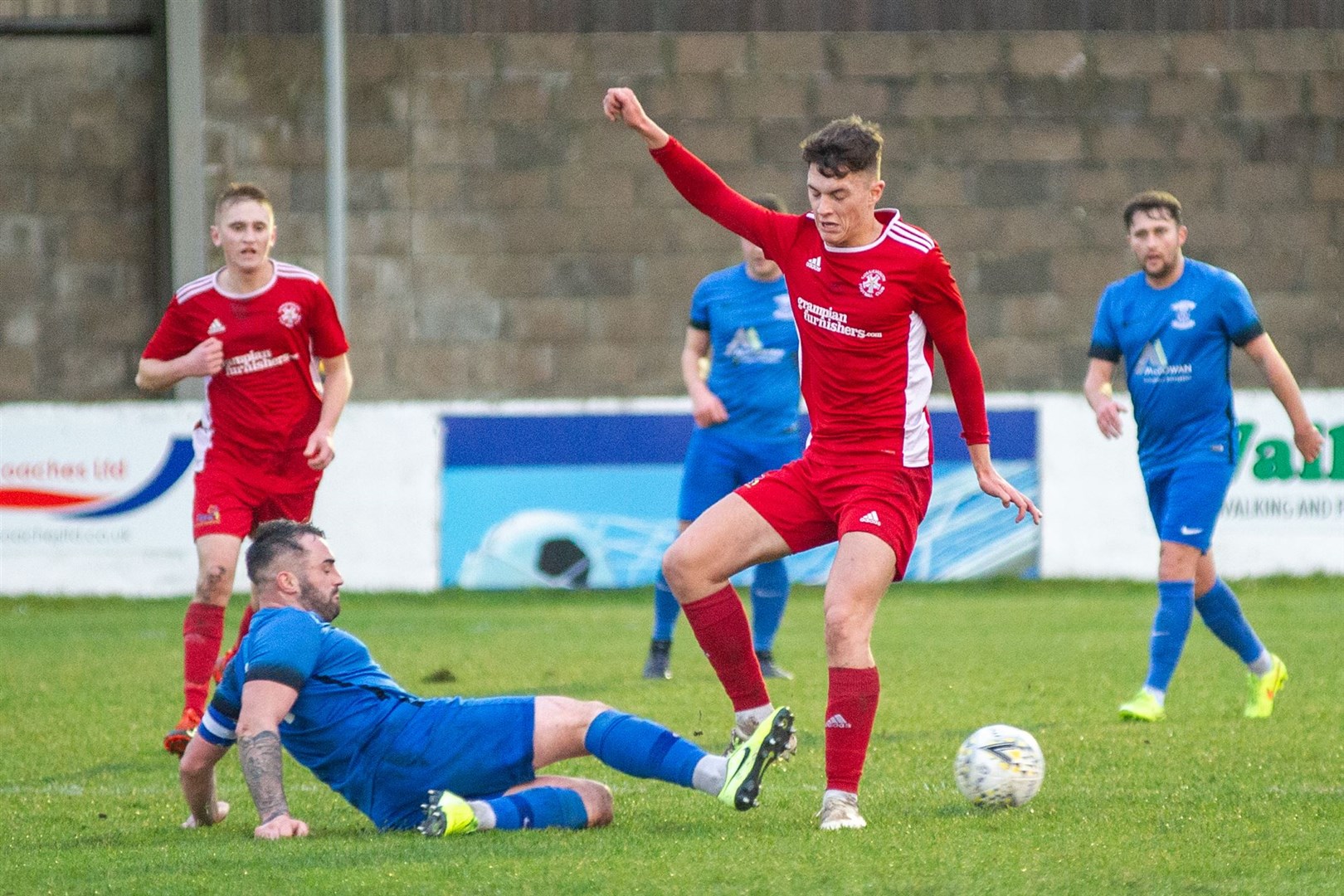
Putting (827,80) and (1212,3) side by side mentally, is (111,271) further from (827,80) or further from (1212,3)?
(1212,3)

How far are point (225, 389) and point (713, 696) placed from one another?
248cm

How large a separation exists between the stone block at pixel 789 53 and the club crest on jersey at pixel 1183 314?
34.8ft

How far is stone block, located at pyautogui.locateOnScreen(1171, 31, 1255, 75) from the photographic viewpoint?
17562 millimetres

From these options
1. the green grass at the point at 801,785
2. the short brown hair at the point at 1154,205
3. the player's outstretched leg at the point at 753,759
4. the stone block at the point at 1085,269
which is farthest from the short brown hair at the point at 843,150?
the stone block at the point at 1085,269

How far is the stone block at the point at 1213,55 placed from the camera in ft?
57.6

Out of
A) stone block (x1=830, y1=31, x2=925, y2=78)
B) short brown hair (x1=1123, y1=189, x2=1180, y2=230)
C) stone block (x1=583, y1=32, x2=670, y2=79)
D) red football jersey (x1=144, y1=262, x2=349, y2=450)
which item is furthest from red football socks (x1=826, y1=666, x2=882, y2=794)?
stone block (x1=830, y1=31, x2=925, y2=78)

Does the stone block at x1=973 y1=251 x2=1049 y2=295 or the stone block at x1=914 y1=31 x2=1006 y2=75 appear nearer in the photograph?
the stone block at x1=914 y1=31 x2=1006 y2=75

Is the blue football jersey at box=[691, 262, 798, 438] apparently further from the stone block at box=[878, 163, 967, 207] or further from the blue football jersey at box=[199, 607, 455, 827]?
the stone block at box=[878, 163, 967, 207]

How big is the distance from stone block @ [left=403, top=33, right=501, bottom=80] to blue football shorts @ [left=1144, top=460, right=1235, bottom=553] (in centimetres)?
1134

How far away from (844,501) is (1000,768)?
866 millimetres

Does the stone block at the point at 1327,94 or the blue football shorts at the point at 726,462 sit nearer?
the blue football shorts at the point at 726,462

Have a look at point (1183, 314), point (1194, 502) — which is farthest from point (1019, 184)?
point (1194, 502)

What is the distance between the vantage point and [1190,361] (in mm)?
7234

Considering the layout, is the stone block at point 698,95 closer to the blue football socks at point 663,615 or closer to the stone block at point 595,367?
the stone block at point 595,367
